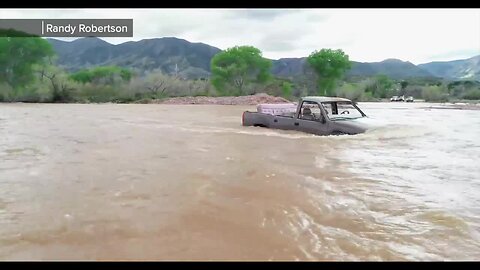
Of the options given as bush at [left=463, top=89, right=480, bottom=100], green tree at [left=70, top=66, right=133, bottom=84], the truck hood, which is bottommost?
the truck hood

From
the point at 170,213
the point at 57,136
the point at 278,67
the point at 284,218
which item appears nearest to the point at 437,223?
the point at 284,218

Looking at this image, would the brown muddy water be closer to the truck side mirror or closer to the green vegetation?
the truck side mirror

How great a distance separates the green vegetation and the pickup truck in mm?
37201

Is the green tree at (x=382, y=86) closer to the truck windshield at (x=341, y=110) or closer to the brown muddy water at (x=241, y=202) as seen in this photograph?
the truck windshield at (x=341, y=110)

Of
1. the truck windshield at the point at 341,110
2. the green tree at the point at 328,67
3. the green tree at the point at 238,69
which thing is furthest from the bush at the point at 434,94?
the truck windshield at the point at 341,110

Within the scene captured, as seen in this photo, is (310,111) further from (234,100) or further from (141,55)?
(141,55)

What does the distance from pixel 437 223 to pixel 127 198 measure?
3.28 metres

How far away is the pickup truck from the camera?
34.8ft

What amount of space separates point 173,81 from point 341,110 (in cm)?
4988

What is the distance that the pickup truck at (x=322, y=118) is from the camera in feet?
34.8

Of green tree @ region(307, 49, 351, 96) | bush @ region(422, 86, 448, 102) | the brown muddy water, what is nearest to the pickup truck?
the brown muddy water

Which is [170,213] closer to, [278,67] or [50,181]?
[50,181]

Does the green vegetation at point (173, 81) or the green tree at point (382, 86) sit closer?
the green vegetation at point (173, 81)

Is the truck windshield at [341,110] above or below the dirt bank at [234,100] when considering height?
above
